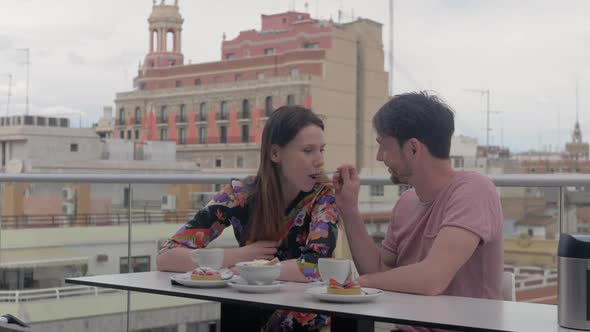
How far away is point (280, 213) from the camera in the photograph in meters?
2.23

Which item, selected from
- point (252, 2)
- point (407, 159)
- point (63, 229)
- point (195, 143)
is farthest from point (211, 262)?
point (252, 2)

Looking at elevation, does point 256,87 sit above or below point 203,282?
above

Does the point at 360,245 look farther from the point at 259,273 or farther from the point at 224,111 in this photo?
the point at 224,111

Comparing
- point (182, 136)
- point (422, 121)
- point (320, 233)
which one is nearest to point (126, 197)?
→ point (320, 233)

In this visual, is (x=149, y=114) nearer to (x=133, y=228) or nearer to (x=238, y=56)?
(x=238, y=56)

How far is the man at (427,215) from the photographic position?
1.74 meters

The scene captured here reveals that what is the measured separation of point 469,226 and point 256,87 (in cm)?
5811

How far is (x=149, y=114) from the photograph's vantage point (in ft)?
213

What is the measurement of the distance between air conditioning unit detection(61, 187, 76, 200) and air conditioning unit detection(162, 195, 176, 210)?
0.64 m

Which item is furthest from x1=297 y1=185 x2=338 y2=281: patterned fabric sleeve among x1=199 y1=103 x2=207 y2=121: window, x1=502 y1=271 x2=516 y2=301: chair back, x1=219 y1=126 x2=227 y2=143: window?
x1=199 y1=103 x2=207 y2=121: window

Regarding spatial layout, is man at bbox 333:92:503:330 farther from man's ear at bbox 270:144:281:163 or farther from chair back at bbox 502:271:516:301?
man's ear at bbox 270:144:281:163

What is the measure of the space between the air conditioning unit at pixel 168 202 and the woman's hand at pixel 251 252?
2597 millimetres

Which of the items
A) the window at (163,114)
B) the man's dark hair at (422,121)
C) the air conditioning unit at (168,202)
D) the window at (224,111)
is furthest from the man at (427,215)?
the window at (163,114)

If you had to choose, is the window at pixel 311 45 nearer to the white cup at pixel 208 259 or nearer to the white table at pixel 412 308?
the white cup at pixel 208 259
